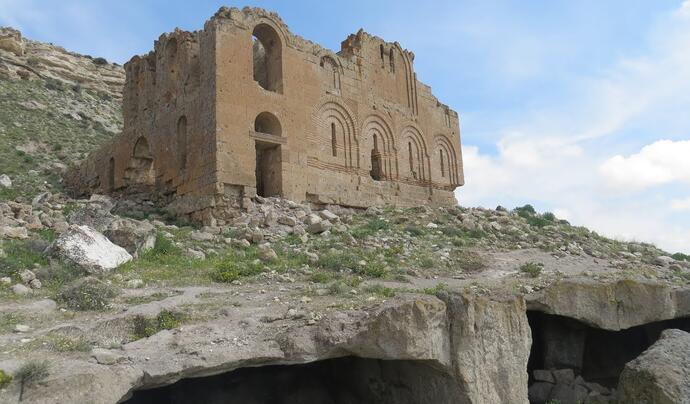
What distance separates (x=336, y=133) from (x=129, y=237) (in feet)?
26.4

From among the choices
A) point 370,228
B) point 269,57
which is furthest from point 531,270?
Result: point 269,57

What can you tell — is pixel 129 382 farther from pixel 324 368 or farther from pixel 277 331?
pixel 324 368

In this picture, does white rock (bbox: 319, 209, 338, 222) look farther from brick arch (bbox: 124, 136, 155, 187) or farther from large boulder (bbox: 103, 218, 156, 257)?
brick arch (bbox: 124, 136, 155, 187)

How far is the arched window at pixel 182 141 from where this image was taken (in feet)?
49.5

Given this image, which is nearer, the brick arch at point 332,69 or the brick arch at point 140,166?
the brick arch at point 332,69

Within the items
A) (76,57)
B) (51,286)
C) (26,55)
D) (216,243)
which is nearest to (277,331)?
(51,286)

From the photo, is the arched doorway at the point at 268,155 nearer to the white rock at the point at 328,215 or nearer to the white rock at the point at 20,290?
the white rock at the point at 328,215

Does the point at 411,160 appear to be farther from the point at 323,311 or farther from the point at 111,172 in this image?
the point at 323,311

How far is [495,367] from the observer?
297 inches

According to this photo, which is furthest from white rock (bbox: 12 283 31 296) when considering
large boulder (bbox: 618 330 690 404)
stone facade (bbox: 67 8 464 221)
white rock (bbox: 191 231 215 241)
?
large boulder (bbox: 618 330 690 404)

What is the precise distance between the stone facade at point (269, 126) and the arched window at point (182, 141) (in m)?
0.03

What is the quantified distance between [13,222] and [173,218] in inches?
170

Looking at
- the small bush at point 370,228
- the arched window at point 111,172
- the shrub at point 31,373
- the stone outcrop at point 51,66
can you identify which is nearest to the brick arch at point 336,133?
the small bush at point 370,228

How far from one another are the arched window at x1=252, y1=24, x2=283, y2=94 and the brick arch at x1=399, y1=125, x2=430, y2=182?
4.98 m
